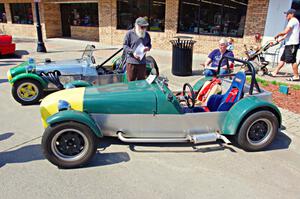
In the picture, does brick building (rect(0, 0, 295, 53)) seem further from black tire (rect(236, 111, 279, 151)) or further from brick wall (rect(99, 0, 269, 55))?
black tire (rect(236, 111, 279, 151))

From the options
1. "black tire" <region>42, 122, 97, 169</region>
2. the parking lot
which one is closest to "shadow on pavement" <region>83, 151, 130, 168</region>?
the parking lot

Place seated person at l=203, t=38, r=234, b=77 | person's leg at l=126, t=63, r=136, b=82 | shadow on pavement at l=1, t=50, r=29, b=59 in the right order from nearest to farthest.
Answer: person's leg at l=126, t=63, r=136, b=82 → seated person at l=203, t=38, r=234, b=77 → shadow on pavement at l=1, t=50, r=29, b=59

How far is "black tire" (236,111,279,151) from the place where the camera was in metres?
3.39

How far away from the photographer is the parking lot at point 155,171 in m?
2.69

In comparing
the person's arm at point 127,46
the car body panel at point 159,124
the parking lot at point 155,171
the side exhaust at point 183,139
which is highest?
the person's arm at point 127,46

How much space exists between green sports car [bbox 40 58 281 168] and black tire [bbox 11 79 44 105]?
2.08 m

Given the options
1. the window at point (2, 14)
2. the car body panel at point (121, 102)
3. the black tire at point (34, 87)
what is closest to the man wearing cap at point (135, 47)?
the car body panel at point (121, 102)

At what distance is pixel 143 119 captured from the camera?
10.8ft

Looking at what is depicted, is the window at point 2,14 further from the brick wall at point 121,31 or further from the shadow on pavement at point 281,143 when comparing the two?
the shadow on pavement at point 281,143

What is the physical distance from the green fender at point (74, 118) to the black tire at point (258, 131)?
194 cm

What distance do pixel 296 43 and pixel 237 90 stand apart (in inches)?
174

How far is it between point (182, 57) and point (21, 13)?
1720 centimetres

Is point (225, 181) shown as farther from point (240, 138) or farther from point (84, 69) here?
point (84, 69)

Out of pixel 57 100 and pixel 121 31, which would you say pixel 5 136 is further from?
pixel 121 31
